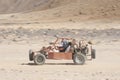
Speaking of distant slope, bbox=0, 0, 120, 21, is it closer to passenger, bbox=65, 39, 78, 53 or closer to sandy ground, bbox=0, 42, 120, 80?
sandy ground, bbox=0, 42, 120, 80

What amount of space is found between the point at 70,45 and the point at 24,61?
204cm

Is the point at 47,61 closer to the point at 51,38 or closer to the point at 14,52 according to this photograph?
the point at 14,52

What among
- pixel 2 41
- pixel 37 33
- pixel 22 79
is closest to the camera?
pixel 22 79

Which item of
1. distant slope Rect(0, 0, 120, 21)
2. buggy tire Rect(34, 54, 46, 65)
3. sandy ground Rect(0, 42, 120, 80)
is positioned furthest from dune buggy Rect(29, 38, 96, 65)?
distant slope Rect(0, 0, 120, 21)

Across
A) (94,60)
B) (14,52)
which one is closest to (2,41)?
(14,52)

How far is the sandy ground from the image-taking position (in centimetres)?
1261

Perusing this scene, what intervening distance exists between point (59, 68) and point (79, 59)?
122cm

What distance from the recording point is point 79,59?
1574 centimetres

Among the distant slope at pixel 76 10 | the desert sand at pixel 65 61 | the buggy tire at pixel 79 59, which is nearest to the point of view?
the desert sand at pixel 65 61

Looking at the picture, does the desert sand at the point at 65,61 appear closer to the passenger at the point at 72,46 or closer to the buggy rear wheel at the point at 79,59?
the buggy rear wheel at the point at 79,59

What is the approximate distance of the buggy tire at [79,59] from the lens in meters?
15.7

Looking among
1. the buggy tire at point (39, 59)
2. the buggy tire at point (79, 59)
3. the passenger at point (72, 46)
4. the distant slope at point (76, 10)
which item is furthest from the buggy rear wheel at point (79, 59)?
the distant slope at point (76, 10)

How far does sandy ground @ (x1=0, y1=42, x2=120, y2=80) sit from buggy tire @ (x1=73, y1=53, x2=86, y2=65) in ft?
0.61

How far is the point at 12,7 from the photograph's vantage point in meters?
76.2
